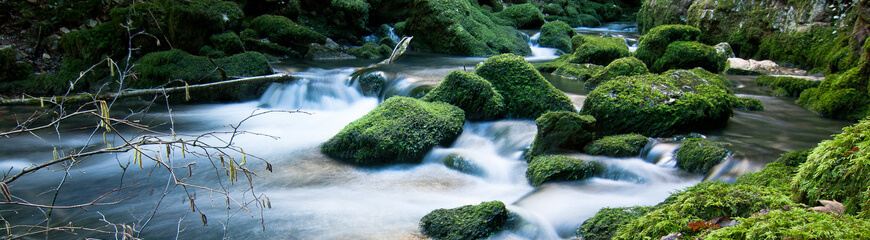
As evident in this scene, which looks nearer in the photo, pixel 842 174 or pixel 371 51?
pixel 842 174

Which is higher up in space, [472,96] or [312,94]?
[472,96]

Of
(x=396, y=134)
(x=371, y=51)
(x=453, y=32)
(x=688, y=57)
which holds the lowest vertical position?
(x=396, y=134)

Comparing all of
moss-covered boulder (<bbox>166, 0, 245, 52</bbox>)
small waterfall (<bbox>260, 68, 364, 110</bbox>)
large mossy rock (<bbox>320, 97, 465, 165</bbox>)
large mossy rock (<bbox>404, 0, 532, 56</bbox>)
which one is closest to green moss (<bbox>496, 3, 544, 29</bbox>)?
large mossy rock (<bbox>404, 0, 532, 56</bbox>)

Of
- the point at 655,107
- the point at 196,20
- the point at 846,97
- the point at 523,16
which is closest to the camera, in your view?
the point at 655,107

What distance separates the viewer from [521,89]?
790 cm

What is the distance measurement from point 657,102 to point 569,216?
9.47 feet

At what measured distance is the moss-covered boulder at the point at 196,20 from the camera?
35.0ft

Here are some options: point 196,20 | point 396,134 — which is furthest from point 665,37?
point 196,20

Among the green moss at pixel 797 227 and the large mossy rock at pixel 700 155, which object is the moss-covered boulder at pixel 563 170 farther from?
the green moss at pixel 797 227

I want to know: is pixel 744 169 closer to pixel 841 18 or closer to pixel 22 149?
pixel 841 18

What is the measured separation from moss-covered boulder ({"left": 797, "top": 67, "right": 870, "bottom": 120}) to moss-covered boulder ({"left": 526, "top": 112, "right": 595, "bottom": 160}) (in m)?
3.93

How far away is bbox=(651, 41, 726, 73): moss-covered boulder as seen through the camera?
1057cm

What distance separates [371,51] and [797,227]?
1328 centimetres

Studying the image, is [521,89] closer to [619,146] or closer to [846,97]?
[619,146]
